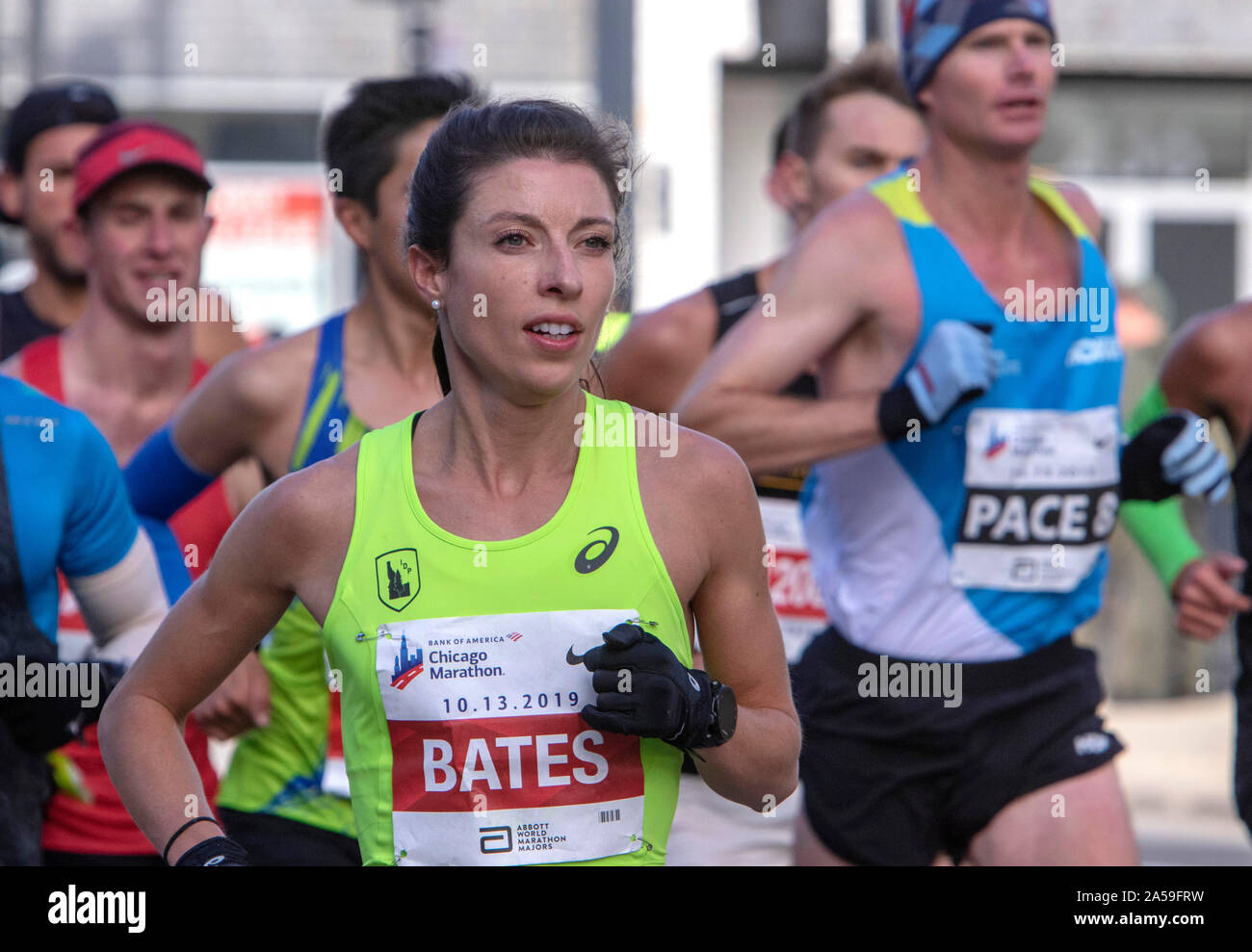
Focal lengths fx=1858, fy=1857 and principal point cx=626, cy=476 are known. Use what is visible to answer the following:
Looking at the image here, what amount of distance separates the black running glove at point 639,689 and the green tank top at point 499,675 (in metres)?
0.12

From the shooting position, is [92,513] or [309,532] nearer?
[309,532]

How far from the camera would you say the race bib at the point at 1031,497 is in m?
3.69

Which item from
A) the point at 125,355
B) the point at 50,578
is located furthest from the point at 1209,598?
the point at 125,355

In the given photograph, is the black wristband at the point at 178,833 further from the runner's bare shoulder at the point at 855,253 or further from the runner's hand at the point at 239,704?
the runner's bare shoulder at the point at 855,253

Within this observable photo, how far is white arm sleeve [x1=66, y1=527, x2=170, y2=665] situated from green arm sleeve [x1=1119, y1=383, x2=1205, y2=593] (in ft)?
7.32

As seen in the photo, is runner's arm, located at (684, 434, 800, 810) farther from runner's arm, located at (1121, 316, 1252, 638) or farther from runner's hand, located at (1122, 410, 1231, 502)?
runner's arm, located at (1121, 316, 1252, 638)

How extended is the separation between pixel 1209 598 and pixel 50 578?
2.46 m

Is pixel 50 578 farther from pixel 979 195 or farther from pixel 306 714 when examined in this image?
pixel 979 195

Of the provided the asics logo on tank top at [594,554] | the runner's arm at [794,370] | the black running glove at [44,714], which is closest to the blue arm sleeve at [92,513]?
the black running glove at [44,714]

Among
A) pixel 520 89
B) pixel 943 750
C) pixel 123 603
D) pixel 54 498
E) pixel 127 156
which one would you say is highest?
pixel 520 89

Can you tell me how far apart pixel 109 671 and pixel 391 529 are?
1161mm

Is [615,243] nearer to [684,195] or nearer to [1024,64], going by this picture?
[1024,64]

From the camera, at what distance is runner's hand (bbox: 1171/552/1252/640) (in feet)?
13.4

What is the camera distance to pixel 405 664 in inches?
97.9
